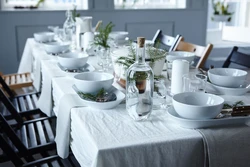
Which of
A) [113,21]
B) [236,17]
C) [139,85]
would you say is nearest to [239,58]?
[139,85]

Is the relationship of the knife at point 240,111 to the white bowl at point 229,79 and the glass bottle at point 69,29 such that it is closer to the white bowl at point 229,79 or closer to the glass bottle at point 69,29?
the white bowl at point 229,79

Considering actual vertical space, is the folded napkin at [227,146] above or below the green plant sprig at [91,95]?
below

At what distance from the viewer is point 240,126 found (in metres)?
1.09

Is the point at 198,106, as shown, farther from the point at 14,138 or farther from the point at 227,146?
the point at 14,138

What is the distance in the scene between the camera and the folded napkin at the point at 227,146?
40.1 inches

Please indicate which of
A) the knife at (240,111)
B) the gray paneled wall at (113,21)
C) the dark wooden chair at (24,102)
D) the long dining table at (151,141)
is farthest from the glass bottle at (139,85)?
the gray paneled wall at (113,21)

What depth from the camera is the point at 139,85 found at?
1.22m

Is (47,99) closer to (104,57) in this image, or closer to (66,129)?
(104,57)

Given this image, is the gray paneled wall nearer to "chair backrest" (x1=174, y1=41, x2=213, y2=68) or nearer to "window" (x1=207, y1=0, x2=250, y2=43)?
"window" (x1=207, y1=0, x2=250, y2=43)

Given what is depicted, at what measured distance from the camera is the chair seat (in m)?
2.82

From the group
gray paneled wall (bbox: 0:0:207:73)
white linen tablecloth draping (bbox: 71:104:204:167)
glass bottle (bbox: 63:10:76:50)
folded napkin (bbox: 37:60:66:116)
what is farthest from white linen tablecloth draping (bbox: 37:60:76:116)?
gray paneled wall (bbox: 0:0:207:73)

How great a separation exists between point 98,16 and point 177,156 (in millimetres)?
→ 3545

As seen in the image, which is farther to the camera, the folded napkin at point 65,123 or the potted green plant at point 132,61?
the potted green plant at point 132,61

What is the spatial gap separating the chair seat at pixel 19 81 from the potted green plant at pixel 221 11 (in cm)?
319
